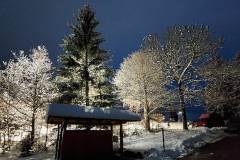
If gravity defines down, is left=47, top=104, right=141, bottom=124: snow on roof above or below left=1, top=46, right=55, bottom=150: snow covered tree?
below

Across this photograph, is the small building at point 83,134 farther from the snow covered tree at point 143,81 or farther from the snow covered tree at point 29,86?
the snow covered tree at point 143,81

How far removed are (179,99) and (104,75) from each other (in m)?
10.3

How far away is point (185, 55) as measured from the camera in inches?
1398

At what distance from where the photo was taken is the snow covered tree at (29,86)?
2867 centimetres

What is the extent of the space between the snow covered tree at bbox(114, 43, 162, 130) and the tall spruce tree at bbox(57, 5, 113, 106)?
337 inches

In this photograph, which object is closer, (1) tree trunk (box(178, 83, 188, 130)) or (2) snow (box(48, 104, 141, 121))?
(2) snow (box(48, 104, 141, 121))

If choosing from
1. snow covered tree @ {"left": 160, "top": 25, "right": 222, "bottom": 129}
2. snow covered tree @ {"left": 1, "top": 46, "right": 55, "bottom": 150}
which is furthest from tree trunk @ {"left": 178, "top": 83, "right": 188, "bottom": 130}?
snow covered tree @ {"left": 1, "top": 46, "right": 55, "bottom": 150}

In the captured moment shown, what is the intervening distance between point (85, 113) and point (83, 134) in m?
1.77

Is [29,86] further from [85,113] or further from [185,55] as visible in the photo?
[185,55]

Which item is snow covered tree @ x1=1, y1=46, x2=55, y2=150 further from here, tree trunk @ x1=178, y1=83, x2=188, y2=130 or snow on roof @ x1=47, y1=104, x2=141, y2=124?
tree trunk @ x1=178, y1=83, x2=188, y2=130

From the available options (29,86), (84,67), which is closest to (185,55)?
(84,67)

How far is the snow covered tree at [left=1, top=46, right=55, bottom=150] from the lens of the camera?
28672 mm

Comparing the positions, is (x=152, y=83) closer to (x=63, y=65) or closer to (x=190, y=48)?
(x=190, y=48)

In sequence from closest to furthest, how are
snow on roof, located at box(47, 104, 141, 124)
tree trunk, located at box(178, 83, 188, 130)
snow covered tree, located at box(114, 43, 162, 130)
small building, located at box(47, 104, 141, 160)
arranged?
1. snow on roof, located at box(47, 104, 141, 124)
2. small building, located at box(47, 104, 141, 160)
3. tree trunk, located at box(178, 83, 188, 130)
4. snow covered tree, located at box(114, 43, 162, 130)
